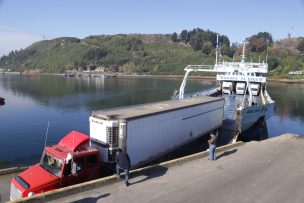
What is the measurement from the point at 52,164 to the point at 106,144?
271 centimetres

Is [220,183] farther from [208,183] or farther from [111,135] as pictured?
[111,135]

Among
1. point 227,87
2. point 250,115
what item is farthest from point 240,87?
point 250,115

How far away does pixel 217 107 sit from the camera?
2730 centimetres

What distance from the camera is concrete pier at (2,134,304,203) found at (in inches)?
526

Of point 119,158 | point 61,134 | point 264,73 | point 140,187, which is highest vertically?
point 264,73

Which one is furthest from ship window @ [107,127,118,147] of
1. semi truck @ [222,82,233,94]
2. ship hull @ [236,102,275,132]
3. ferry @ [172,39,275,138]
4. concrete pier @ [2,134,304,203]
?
semi truck @ [222,82,233,94]

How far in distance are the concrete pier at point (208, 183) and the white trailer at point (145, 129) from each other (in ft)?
5.25

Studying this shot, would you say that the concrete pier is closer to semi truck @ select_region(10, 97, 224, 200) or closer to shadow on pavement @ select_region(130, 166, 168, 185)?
shadow on pavement @ select_region(130, 166, 168, 185)

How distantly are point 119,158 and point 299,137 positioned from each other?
59.7 feet

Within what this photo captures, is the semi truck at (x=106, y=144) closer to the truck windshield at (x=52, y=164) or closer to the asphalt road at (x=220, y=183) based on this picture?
the truck windshield at (x=52, y=164)

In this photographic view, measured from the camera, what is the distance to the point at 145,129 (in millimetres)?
17953

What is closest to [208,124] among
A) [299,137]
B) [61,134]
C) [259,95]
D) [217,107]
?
[217,107]

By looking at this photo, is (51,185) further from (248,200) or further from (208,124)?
(208,124)

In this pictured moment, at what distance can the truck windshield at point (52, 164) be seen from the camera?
1427cm
